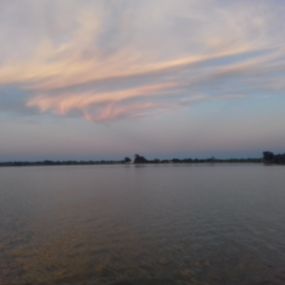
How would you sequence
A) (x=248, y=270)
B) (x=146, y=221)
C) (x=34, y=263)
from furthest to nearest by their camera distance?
(x=146, y=221), (x=34, y=263), (x=248, y=270)

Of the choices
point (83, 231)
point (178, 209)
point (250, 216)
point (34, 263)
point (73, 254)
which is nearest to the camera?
point (34, 263)

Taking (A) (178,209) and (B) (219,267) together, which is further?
(A) (178,209)

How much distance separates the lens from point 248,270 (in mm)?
17344

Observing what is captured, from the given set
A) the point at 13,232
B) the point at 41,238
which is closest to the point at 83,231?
the point at 41,238

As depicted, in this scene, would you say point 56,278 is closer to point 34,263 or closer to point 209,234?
point 34,263

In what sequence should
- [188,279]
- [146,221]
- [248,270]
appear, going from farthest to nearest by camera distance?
[146,221] < [248,270] < [188,279]

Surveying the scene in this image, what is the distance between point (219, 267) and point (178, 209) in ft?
62.7

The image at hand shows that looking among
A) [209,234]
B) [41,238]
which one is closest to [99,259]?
[41,238]

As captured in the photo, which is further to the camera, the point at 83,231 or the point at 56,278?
the point at 83,231

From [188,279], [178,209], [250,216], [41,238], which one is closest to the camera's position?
[188,279]

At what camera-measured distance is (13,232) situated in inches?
1055

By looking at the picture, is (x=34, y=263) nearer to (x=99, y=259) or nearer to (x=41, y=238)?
(x=99, y=259)

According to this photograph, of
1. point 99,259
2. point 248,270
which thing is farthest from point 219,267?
point 99,259

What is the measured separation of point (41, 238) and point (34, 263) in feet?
19.8
